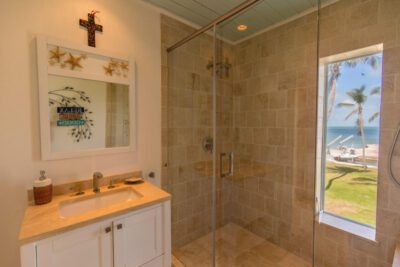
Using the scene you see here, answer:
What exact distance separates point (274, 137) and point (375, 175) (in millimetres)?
905

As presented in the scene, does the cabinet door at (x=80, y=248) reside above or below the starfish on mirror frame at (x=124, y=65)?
below

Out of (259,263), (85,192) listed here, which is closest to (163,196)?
(85,192)

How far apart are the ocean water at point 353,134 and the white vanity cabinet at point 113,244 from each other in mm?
1738

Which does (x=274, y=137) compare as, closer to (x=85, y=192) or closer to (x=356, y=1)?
(x=356, y=1)

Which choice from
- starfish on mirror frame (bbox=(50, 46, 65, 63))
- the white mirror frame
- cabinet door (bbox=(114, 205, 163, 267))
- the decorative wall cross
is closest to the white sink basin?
cabinet door (bbox=(114, 205, 163, 267))

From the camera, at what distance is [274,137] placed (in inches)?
85.7

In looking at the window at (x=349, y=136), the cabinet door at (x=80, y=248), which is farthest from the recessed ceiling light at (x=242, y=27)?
the cabinet door at (x=80, y=248)

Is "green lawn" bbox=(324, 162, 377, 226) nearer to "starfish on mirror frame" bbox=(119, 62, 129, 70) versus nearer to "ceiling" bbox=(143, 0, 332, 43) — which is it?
"ceiling" bbox=(143, 0, 332, 43)

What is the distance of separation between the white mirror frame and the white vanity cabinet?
2.10 feet

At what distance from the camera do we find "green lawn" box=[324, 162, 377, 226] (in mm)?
1713

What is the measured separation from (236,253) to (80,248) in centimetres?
162

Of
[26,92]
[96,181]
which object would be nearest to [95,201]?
[96,181]

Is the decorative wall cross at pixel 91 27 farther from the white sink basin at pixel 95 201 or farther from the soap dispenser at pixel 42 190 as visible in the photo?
the white sink basin at pixel 95 201

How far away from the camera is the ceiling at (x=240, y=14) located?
179cm
